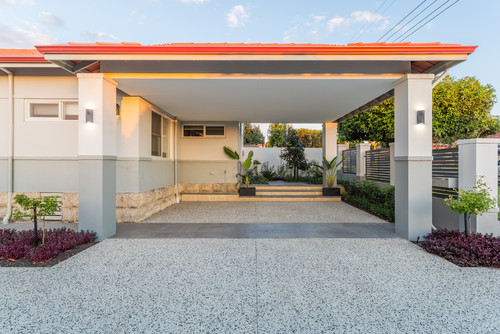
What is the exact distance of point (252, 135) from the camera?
28172 mm

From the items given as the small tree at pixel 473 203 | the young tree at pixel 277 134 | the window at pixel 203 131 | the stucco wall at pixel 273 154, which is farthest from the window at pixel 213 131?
the young tree at pixel 277 134

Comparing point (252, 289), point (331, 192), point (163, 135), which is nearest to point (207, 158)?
point (163, 135)

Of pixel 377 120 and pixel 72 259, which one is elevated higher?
pixel 377 120

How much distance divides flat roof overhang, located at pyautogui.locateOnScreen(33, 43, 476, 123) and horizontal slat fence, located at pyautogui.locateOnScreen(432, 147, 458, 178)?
1.74 metres

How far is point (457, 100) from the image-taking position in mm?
10195

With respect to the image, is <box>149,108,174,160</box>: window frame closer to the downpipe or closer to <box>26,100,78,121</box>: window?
<box>26,100,78,121</box>: window

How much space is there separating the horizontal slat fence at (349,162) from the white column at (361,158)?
61 cm

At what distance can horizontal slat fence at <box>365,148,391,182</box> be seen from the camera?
7664mm

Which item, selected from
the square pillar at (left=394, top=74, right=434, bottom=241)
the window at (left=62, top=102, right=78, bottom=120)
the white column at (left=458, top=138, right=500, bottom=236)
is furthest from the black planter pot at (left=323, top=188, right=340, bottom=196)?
the window at (left=62, top=102, right=78, bottom=120)

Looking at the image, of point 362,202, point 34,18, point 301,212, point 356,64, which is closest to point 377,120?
point 362,202

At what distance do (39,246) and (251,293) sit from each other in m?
3.53

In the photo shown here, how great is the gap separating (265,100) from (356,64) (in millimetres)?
2476

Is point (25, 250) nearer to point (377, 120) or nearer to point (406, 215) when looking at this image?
point (406, 215)

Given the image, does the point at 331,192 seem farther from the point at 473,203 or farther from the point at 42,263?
the point at 42,263
